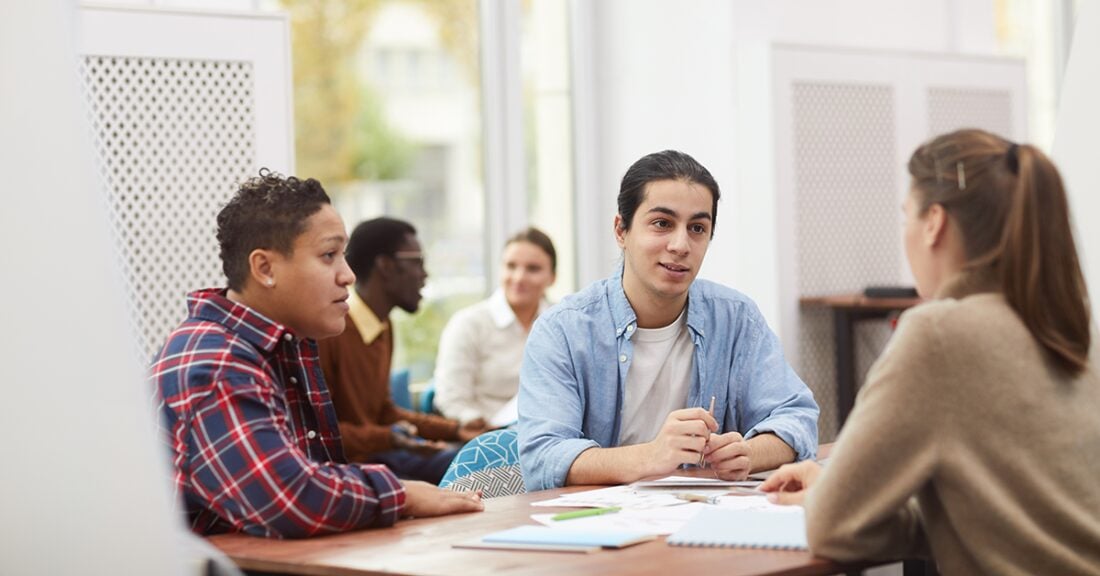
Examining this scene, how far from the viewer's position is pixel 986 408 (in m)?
1.88

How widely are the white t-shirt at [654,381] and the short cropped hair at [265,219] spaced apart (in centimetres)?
82

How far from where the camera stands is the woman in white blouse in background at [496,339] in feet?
17.0

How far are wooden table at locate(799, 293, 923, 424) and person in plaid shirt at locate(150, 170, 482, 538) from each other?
391 cm

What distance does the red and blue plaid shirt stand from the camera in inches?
83.4

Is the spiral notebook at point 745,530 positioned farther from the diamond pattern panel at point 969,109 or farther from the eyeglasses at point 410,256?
the diamond pattern panel at point 969,109

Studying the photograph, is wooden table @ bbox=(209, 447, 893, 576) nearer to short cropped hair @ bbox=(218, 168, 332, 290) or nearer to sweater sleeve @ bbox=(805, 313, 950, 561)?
sweater sleeve @ bbox=(805, 313, 950, 561)

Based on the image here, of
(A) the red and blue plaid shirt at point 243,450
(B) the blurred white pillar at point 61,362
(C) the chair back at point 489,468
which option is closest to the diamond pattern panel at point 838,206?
(C) the chair back at point 489,468

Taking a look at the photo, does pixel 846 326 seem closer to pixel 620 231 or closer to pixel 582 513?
pixel 620 231

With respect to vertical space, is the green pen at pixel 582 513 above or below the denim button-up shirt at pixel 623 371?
below

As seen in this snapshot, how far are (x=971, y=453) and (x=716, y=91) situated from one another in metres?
4.57

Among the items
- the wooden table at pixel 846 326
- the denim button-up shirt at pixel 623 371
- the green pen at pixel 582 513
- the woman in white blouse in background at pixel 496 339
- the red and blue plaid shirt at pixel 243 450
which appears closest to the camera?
the red and blue plaid shirt at pixel 243 450

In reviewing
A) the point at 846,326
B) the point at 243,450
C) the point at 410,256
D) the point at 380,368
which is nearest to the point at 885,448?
the point at 243,450

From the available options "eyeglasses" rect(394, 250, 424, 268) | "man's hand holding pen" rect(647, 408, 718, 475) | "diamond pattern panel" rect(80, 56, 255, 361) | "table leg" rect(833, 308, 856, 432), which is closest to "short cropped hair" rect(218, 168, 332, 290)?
"man's hand holding pen" rect(647, 408, 718, 475)

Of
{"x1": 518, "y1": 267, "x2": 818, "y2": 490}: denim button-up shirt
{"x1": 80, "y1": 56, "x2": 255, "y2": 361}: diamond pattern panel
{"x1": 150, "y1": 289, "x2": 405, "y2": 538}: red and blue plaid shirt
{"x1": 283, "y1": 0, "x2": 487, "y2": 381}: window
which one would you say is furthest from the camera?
{"x1": 283, "y1": 0, "x2": 487, "y2": 381}: window
